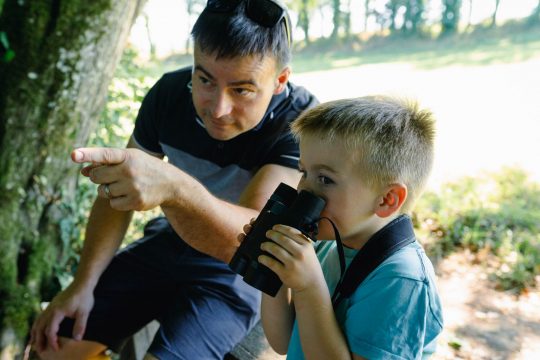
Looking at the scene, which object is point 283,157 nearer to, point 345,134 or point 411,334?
point 345,134

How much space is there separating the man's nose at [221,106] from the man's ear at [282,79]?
0.93 feet

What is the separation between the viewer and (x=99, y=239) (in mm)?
2377

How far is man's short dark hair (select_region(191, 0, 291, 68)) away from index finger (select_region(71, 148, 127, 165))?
2.41 ft

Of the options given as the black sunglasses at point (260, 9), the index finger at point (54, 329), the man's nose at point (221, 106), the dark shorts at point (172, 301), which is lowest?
the index finger at point (54, 329)

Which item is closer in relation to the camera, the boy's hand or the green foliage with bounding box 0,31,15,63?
the boy's hand

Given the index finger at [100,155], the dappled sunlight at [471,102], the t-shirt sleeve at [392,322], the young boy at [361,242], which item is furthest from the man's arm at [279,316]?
the dappled sunlight at [471,102]

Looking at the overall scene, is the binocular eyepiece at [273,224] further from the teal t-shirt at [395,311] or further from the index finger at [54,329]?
the index finger at [54,329]

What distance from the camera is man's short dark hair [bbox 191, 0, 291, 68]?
204 centimetres

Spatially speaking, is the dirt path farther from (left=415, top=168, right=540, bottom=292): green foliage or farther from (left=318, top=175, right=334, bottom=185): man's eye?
(left=318, top=175, right=334, bottom=185): man's eye

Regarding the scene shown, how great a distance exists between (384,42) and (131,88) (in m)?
22.7

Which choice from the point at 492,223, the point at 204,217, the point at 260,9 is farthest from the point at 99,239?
the point at 492,223

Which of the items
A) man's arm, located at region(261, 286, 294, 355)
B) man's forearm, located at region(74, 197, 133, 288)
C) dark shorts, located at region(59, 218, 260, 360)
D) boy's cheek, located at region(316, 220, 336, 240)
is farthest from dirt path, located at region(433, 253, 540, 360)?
man's forearm, located at region(74, 197, 133, 288)

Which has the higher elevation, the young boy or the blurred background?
the young boy

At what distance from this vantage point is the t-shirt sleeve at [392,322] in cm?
127
